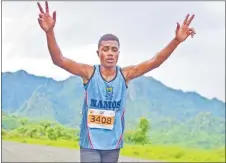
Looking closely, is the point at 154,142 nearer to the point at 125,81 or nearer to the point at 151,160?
the point at 151,160

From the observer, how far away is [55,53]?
10.5 feet

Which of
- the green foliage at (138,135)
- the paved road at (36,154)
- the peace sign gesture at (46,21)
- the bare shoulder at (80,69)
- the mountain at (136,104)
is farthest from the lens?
the paved road at (36,154)

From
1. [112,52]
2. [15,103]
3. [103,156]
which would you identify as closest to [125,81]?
[112,52]

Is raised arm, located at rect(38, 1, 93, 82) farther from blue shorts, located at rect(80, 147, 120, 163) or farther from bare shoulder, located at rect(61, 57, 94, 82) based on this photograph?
blue shorts, located at rect(80, 147, 120, 163)

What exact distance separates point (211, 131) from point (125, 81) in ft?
20.1

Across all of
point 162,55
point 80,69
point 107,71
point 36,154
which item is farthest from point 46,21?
point 36,154

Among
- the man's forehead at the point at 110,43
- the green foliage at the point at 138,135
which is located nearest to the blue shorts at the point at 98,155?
the man's forehead at the point at 110,43

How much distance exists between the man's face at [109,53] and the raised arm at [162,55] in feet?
0.37

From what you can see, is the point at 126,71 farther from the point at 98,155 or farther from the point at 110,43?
the point at 98,155

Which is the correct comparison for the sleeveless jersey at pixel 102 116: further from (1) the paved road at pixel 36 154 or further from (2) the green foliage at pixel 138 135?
(1) the paved road at pixel 36 154

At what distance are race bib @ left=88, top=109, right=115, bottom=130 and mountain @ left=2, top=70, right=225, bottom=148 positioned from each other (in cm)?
274

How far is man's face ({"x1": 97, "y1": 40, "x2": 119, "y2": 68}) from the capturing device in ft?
10.8

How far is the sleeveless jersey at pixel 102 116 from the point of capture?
10.5 ft

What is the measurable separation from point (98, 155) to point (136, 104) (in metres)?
4.93
